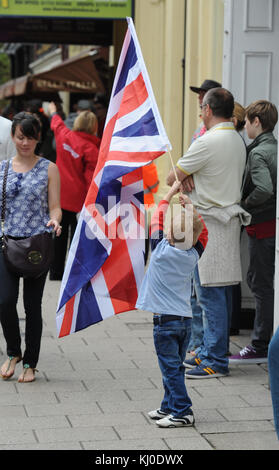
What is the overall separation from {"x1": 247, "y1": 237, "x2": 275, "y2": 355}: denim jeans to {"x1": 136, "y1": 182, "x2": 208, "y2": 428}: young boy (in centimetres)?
162

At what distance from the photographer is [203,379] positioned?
21.1 feet

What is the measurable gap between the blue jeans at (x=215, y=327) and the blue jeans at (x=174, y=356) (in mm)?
1176

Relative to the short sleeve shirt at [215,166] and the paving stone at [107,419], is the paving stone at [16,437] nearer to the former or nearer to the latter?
the paving stone at [107,419]

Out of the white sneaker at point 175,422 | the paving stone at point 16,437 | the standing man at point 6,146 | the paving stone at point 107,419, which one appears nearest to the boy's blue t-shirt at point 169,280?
the white sneaker at point 175,422

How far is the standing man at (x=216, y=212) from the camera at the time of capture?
6453 mm

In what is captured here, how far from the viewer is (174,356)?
526cm

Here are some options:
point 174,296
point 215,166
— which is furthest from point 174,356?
point 215,166

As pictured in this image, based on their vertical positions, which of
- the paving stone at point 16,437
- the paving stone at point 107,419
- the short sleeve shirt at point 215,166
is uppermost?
the short sleeve shirt at point 215,166

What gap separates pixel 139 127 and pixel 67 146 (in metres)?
4.89

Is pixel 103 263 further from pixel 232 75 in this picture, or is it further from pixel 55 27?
pixel 55 27

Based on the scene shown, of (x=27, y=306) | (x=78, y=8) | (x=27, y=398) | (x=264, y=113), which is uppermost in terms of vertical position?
(x=78, y=8)

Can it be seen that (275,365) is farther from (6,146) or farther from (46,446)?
(6,146)

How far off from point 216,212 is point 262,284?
2.51 ft

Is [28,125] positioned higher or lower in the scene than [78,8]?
lower
